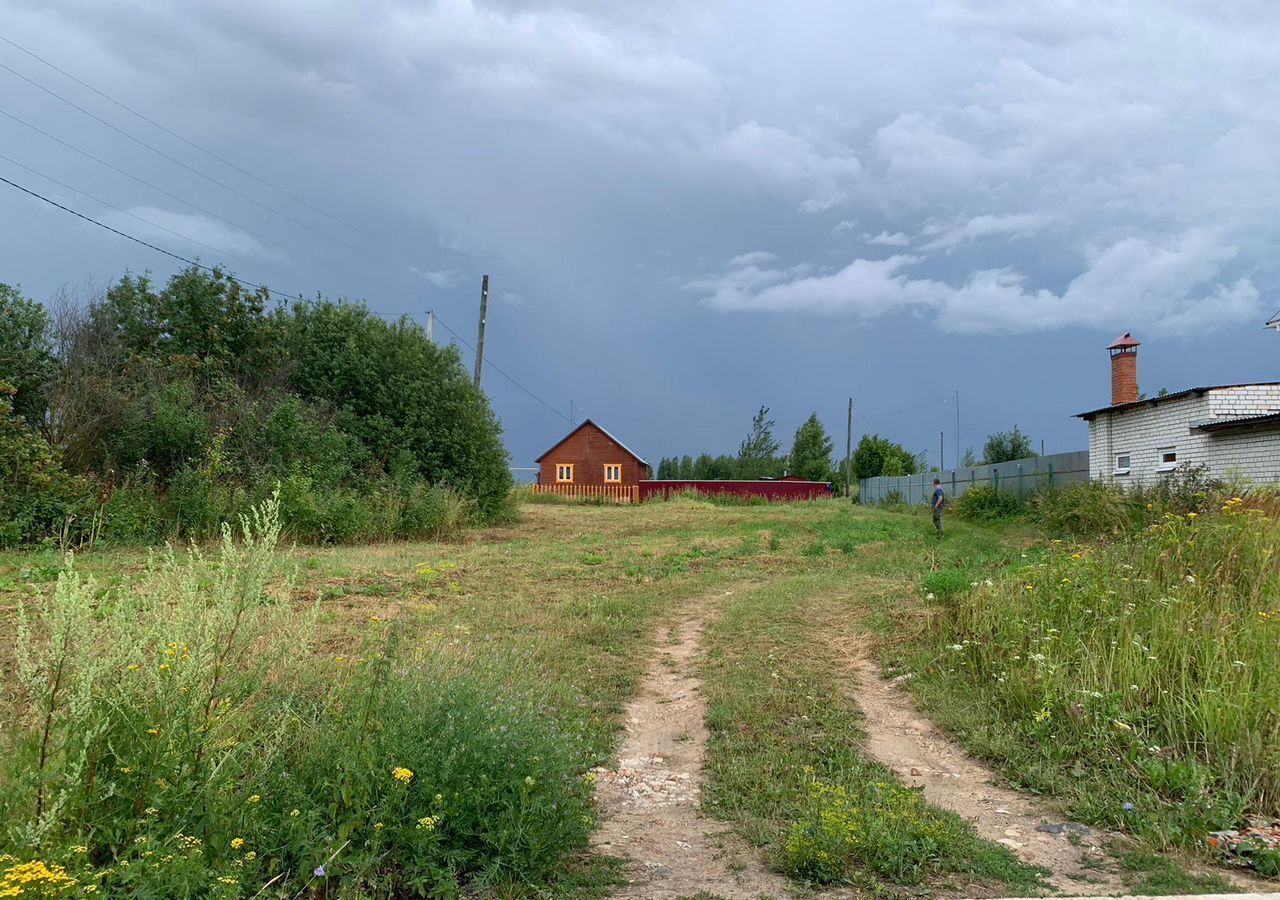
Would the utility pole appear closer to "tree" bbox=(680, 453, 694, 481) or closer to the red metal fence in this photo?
the red metal fence

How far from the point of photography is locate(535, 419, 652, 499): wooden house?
47.3m

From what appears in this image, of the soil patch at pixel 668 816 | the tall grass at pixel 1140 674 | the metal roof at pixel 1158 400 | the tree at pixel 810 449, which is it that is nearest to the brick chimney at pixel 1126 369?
the metal roof at pixel 1158 400

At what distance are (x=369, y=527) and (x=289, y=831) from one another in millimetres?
15808

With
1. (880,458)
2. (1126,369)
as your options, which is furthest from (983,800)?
(880,458)

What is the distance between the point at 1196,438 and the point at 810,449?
1845 inches

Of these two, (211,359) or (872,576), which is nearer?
(872,576)

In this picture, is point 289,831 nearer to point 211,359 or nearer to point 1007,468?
point 211,359

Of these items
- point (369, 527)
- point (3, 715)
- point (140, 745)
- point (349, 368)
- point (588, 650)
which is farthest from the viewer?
point (349, 368)

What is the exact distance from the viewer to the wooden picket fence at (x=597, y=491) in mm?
44656

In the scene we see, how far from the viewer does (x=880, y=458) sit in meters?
58.7

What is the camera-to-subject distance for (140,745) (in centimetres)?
323

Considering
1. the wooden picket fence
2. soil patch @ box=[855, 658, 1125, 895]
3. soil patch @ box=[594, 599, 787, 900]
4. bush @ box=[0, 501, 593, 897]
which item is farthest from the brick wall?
the wooden picket fence

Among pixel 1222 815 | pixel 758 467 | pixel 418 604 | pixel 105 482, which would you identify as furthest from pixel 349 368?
pixel 758 467

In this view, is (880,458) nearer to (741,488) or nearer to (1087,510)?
(741,488)
